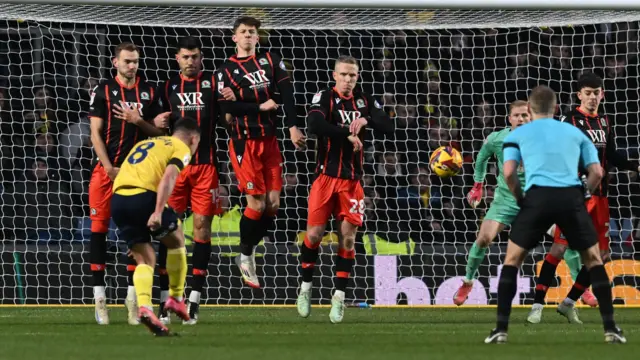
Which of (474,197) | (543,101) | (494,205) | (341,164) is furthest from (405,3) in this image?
(543,101)

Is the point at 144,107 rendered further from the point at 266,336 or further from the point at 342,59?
the point at 266,336

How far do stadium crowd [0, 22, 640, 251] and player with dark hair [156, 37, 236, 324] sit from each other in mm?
3717

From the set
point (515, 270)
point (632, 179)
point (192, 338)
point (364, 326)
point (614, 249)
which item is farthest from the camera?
point (632, 179)

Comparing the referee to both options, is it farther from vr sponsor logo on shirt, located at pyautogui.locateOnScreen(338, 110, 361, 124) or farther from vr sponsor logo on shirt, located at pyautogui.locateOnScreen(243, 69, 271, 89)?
vr sponsor logo on shirt, located at pyautogui.locateOnScreen(243, 69, 271, 89)

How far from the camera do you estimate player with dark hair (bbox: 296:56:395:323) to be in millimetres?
9844

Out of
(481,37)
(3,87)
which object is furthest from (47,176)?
(481,37)

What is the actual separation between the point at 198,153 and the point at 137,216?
1.86 metres

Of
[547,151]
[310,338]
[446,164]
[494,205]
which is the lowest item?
[310,338]

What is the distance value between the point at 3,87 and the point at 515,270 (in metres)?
8.31

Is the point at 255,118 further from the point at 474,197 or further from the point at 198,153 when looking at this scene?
the point at 474,197

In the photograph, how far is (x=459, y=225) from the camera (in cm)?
1393

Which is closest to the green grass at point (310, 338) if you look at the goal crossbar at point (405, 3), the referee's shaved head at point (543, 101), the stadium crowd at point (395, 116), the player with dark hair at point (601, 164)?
the player with dark hair at point (601, 164)

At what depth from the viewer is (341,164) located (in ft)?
32.4

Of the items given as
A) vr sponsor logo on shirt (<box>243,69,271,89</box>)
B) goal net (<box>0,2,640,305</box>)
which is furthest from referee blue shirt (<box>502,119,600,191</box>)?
goal net (<box>0,2,640,305</box>)
